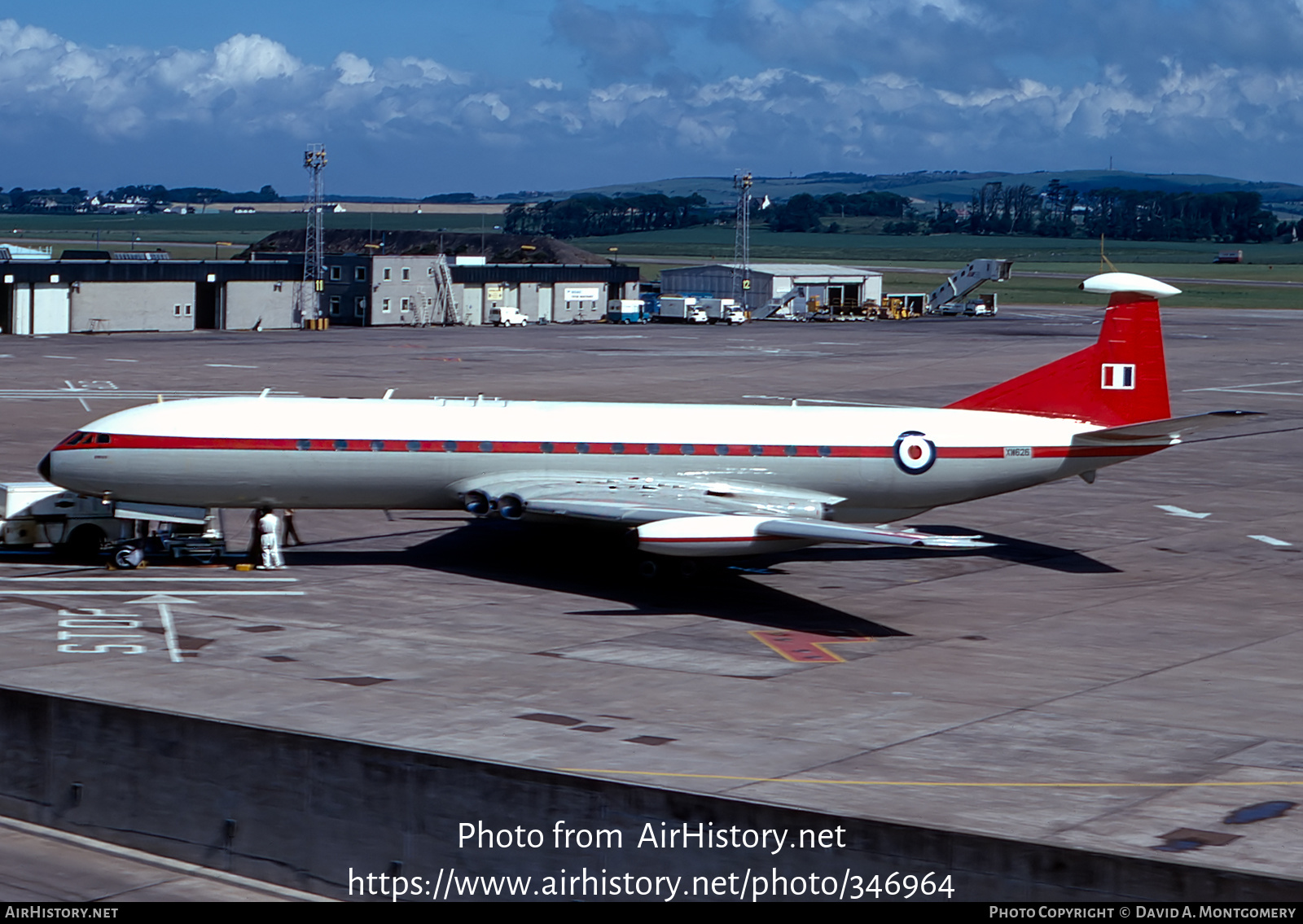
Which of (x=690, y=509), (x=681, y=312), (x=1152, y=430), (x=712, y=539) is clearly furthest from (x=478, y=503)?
(x=681, y=312)

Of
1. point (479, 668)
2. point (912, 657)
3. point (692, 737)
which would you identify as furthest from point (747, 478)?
point (692, 737)

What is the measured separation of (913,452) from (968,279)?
135 meters

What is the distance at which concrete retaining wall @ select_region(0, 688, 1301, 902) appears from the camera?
55.6ft

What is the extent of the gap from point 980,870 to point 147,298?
116 meters

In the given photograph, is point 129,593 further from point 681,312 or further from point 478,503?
point 681,312

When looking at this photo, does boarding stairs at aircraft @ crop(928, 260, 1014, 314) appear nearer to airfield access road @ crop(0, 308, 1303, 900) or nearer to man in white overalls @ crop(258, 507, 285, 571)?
airfield access road @ crop(0, 308, 1303, 900)

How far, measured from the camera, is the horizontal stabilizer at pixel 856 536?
95.9 ft

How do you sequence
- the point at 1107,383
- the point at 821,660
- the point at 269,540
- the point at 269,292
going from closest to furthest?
the point at 821,660 → the point at 269,540 → the point at 1107,383 → the point at 269,292

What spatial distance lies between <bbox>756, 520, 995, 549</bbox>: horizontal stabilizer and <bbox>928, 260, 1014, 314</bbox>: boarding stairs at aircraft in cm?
13020

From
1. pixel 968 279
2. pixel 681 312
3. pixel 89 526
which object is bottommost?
pixel 89 526

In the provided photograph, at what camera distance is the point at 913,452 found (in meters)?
37.3

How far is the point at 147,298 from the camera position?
122 meters

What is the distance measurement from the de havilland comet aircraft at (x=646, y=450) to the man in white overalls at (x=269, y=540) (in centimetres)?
48

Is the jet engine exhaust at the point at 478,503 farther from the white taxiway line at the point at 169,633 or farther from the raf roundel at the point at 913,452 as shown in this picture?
the raf roundel at the point at 913,452
